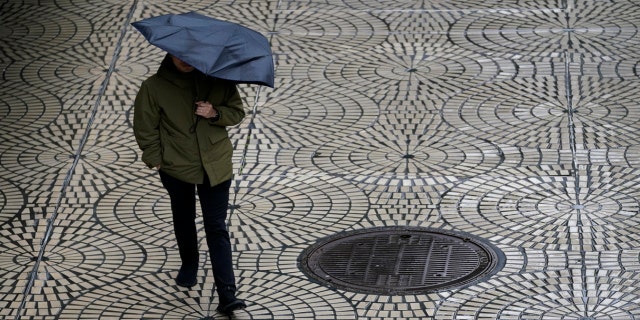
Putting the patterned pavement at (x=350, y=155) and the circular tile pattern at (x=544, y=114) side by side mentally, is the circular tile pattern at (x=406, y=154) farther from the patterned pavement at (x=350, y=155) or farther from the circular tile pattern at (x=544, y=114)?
the circular tile pattern at (x=544, y=114)

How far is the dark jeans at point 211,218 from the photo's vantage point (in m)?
7.38

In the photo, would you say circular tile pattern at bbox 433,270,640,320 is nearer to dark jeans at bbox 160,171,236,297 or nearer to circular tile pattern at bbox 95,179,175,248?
dark jeans at bbox 160,171,236,297

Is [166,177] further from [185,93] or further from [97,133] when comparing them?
[97,133]

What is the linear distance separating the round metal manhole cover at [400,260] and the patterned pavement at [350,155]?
4.0 inches

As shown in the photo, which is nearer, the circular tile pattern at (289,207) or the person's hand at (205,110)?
the person's hand at (205,110)

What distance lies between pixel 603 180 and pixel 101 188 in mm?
3527

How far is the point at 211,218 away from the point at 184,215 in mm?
300

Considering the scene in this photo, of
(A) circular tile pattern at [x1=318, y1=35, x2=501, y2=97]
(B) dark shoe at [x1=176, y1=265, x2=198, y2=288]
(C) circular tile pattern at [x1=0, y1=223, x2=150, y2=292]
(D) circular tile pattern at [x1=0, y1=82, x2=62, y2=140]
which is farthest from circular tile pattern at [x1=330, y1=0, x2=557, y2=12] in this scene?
(B) dark shoe at [x1=176, y1=265, x2=198, y2=288]

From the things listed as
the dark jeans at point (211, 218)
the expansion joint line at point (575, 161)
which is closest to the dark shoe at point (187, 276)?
the dark jeans at point (211, 218)

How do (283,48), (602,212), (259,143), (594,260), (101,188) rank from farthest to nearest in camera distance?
(283,48) → (259,143) → (101,188) → (602,212) → (594,260)

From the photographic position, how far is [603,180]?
29.9 feet

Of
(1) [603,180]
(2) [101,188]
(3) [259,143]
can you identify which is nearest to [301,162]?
(3) [259,143]

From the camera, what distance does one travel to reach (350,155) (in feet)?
31.8

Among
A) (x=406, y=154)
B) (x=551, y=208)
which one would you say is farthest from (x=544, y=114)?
(x=551, y=208)
